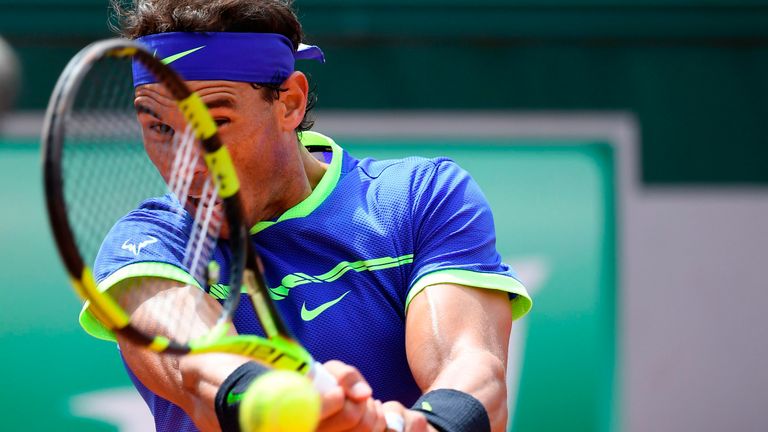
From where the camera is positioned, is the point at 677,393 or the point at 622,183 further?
the point at 677,393

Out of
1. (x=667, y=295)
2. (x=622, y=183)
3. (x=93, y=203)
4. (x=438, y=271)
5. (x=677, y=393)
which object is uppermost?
(x=93, y=203)

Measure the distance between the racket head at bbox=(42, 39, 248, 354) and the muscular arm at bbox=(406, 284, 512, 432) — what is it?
0.41m

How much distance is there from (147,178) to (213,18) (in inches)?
14.7

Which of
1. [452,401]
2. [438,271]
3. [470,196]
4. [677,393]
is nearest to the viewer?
[452,401]

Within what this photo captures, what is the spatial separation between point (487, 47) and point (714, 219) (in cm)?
142

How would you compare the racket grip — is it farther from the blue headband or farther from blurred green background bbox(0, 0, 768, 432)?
blurred green background bbox(0, 0, 768, 432)

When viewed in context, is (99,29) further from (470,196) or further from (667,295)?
(470,196)

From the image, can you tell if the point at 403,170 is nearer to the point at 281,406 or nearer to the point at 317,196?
the point at 317,196

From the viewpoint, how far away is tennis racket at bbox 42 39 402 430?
200 centimetres

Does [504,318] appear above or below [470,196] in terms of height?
below

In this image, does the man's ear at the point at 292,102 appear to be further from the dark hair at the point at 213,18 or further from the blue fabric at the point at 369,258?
the blue fabric at the point at 369,258

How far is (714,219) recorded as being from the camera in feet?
19.2

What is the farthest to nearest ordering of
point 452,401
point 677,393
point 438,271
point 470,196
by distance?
point 677,393 → point 470,196 → point 438,271 → point 452,401

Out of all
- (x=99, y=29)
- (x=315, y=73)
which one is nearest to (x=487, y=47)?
(x=315, y=73)
